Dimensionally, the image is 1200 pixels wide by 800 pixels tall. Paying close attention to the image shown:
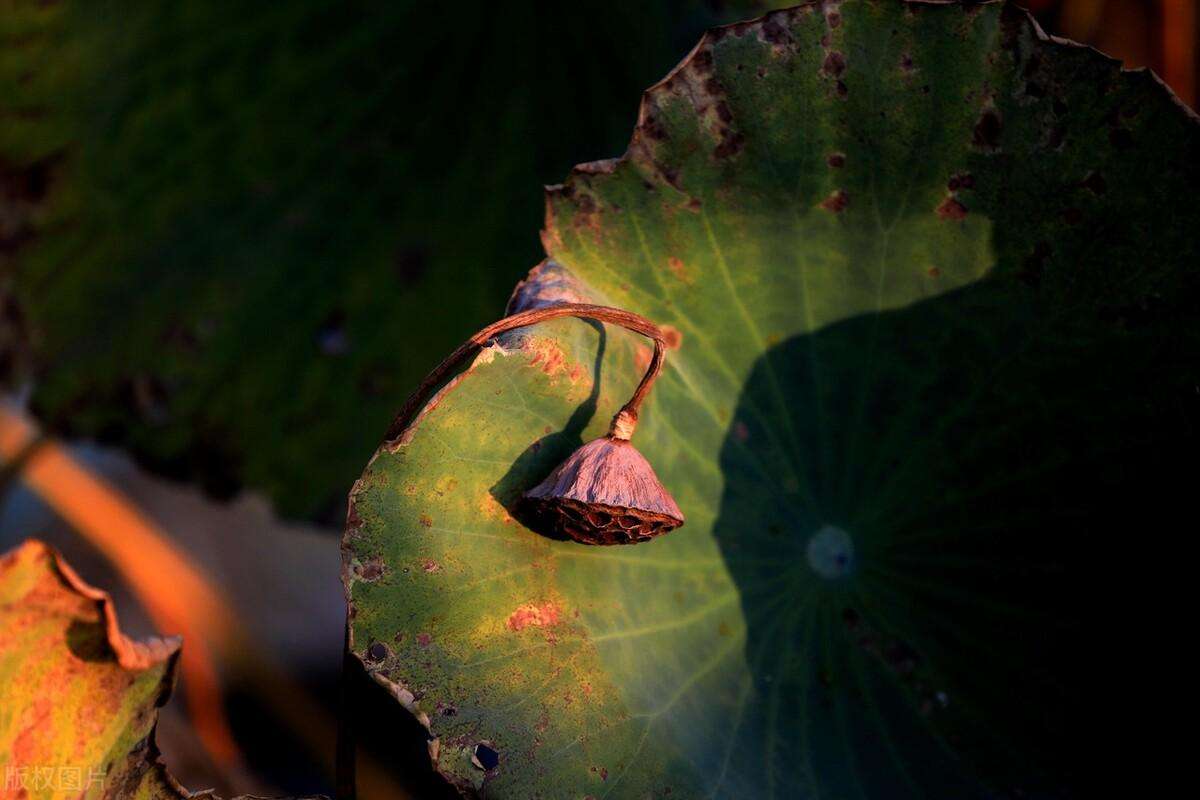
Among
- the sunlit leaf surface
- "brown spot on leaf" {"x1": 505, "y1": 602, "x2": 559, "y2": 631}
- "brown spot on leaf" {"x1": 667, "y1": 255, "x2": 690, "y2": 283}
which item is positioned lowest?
the sunlit leaf surface

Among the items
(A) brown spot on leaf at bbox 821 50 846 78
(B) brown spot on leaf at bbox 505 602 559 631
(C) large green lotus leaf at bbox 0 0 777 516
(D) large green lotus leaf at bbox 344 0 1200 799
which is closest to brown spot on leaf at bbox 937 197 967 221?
(D) large green lotus leaf at bbox 344 0 1200 799

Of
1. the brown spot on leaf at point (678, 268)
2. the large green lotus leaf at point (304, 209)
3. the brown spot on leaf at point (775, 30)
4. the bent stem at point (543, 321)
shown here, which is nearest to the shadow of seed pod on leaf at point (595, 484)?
the bent stem at point (543, 321)

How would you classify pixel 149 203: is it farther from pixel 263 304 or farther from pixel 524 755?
pixel 524 755

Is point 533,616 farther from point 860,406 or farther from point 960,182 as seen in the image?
point 960,182

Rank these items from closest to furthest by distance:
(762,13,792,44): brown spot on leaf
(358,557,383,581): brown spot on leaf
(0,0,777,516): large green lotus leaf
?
(358,557,383,581): brown spot on leaf
(762,13,792,44): brown spot on leaf
(0,0,777,516): large green lotus leaf

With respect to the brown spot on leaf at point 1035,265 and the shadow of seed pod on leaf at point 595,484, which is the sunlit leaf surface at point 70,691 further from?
the brown spot on leaf at point 1035,265

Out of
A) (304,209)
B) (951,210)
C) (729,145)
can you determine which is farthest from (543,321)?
(304,209)

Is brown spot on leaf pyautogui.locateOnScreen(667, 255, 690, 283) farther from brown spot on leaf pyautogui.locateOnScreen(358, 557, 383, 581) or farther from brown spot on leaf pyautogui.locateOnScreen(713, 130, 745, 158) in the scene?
brown spot on leaf pyautogui.locateOnScreen(358, 557, 383, 581)
